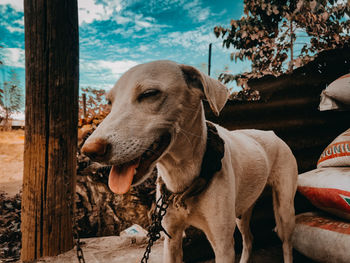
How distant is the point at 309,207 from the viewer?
9.93ft

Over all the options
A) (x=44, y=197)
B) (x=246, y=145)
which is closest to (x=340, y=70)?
(x=246, y=145)

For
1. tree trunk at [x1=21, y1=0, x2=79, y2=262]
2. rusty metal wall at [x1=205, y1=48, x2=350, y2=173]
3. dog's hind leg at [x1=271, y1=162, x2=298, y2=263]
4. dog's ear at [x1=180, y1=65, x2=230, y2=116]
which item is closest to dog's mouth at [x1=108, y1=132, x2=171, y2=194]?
dog's ear at [x1=180, y1=65, x2=230, y2=116]

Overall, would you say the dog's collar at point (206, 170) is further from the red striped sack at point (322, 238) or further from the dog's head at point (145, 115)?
the red striped sack at point (322, 238)

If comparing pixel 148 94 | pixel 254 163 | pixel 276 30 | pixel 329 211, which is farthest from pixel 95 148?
pixel 276 30

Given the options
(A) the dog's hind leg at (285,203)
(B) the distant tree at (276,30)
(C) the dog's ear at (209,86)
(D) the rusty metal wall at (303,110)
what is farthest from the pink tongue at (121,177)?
(B) the distant tree at (276,30)

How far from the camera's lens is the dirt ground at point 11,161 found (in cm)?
499

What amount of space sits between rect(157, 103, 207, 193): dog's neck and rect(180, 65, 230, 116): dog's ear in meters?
0.13

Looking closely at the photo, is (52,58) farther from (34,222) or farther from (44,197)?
(34,222)

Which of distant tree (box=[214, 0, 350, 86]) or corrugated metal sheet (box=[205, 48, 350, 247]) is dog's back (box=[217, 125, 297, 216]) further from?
distant tree (box=[214, 0, 350, 86])

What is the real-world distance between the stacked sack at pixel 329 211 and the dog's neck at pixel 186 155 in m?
1.43

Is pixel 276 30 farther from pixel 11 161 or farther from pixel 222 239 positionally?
pixel 11 161

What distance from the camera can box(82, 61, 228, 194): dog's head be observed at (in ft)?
3.31

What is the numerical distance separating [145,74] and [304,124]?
268cm

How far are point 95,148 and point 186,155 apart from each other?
1.85 ft
